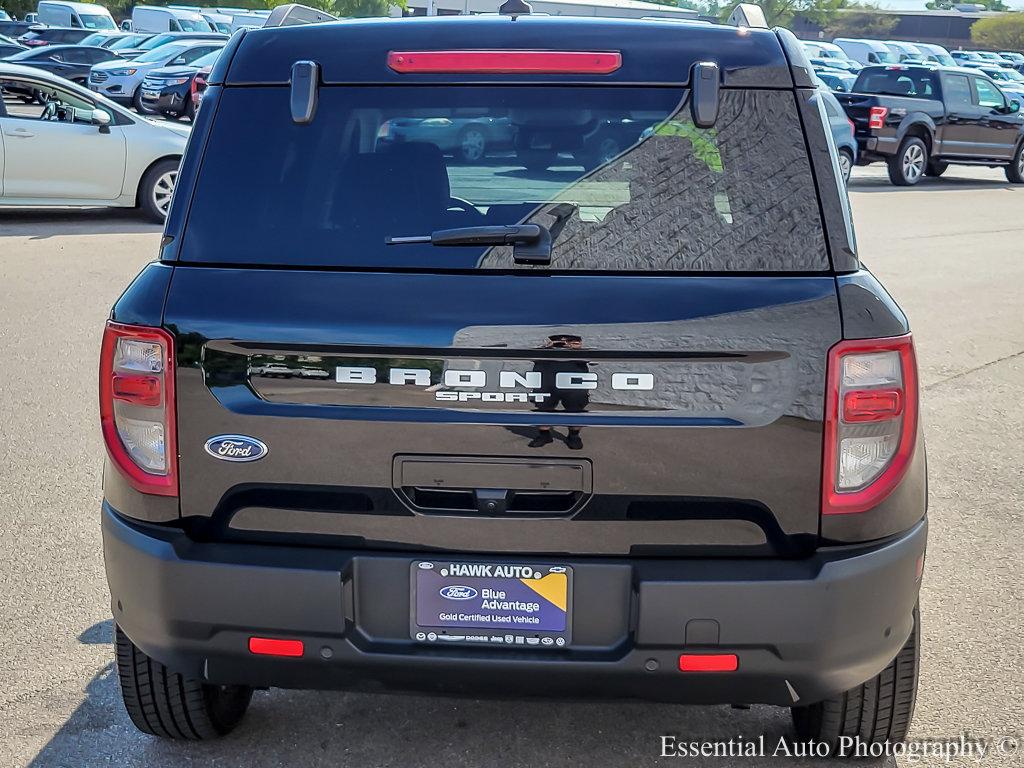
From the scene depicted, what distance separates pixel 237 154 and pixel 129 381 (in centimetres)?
59

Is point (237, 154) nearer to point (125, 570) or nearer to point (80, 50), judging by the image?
point (125, 570)

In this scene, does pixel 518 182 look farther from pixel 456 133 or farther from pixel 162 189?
pixel 162 189

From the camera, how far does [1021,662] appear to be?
4.04m

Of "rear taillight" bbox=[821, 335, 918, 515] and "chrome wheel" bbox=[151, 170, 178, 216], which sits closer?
"rear taillight" bbox=[821, 335, 918, 515]

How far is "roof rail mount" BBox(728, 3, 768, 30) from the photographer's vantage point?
3.11m

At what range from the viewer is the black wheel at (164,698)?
3234 millimetres

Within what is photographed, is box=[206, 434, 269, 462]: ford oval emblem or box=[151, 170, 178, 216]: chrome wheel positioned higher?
box=[206, 434, 269, 462]: ford oval emblem

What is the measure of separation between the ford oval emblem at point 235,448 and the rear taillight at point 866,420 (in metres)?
1.27

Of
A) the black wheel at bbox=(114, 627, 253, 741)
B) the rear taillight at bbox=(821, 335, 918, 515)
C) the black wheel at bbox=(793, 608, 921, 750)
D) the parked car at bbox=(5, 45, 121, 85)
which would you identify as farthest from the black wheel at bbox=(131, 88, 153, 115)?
the rear taillight at bbox=(821, 335, 918, 515)

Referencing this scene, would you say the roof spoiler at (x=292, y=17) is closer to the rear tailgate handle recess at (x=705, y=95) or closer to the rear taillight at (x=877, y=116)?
the rear tailgate handle recess at (x=705, y=95)

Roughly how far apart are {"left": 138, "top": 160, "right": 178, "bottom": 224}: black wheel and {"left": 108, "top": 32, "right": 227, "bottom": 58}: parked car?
54.6 ft

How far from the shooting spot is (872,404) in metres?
2.72

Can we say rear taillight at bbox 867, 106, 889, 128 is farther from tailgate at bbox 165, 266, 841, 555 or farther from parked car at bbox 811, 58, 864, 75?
parked car at bbox 811, 58, 864, 75

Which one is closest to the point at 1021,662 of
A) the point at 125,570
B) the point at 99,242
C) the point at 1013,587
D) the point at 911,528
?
the point at 1013,587
